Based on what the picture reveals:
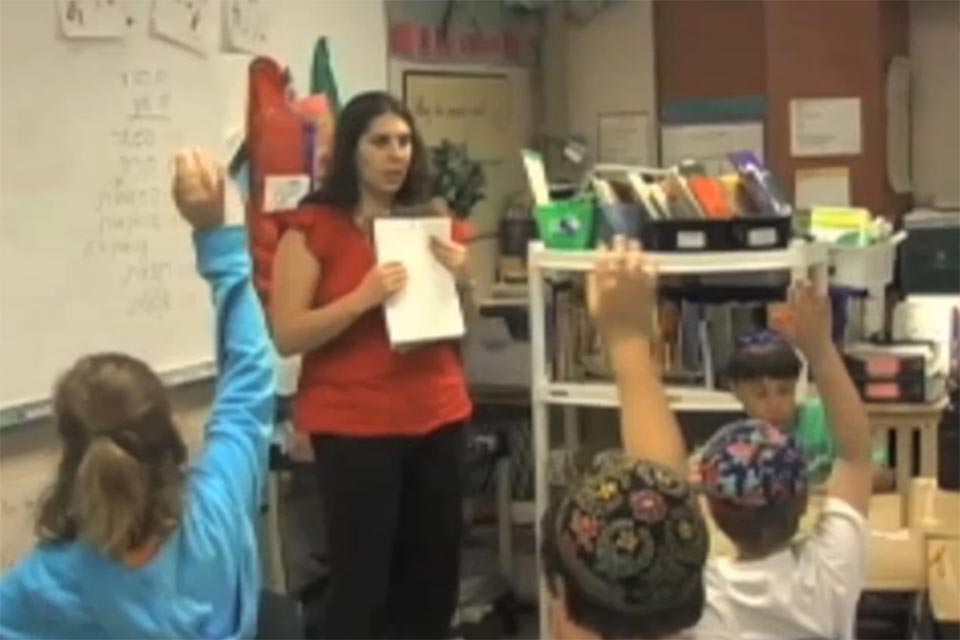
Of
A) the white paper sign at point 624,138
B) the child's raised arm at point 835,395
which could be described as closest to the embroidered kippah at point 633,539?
the child's raised arm at point 835,395

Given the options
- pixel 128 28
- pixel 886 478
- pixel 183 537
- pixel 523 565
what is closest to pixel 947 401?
pixel 886 478

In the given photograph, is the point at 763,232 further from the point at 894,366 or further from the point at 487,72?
the point at 487,72

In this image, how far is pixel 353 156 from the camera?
358 centimetres

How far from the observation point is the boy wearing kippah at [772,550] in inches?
81.6

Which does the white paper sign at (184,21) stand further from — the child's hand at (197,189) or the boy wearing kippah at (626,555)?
the boy wearing kippah at (626,555)

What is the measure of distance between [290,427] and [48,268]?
0.82 m

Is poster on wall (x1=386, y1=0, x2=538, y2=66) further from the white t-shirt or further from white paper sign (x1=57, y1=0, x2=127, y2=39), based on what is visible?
the white t-shirt

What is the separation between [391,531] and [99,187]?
3.19ft

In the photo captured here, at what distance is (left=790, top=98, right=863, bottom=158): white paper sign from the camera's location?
5.35 meters

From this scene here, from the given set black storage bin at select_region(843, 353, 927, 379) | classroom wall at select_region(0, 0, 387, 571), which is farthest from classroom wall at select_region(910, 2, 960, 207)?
classroom wall at select_region(0, 0, 387, 571)

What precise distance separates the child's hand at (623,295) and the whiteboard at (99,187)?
1846mm

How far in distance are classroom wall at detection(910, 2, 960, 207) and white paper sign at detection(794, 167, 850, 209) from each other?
37 centimetres

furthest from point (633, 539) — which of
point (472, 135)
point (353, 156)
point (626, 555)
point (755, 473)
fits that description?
point (472, 135)

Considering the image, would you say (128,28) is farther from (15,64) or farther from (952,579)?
(952,579)
